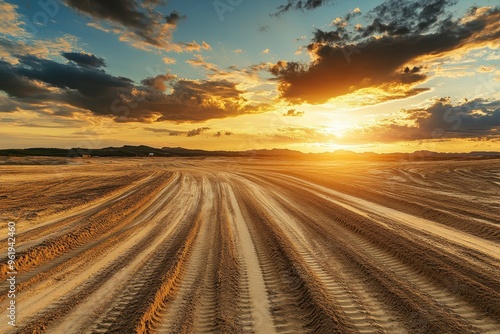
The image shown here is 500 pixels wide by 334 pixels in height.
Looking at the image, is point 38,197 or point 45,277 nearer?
point 45,277

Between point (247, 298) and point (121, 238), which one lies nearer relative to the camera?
point (247, 298)

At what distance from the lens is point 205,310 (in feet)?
15.5

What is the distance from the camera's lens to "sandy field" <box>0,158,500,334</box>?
444 cm

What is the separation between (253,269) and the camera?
650 centimetres

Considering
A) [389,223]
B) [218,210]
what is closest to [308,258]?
[389,223]

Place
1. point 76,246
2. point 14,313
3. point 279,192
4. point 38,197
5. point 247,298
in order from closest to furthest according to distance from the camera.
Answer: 1. point 14,313
2. point 247,298
3. point 76,246
4. point 38,197
5. point 279,192

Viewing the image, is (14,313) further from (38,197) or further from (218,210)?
Answer: (38,197)

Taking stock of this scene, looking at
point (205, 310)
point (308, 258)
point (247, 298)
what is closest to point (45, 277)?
point (205, 310)

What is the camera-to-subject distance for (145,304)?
479cm

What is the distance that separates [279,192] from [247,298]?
1353cm

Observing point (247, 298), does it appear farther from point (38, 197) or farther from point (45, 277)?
point (38, 197)

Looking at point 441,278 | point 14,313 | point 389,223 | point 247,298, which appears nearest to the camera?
point 14,313

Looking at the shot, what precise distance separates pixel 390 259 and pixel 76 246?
345 inches

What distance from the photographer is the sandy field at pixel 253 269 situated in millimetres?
4438
